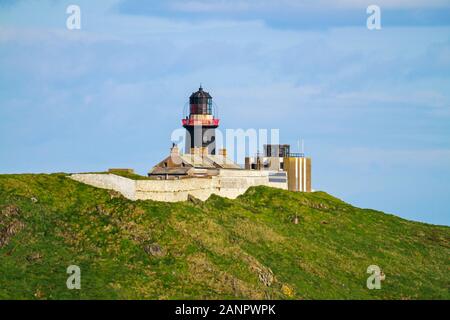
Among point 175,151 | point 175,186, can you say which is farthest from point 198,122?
point 175,186

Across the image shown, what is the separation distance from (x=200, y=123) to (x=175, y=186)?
26719 millimetres

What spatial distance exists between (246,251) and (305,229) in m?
14.0

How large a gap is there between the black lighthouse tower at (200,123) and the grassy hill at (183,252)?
53.8 ft

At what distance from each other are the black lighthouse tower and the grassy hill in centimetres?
1640

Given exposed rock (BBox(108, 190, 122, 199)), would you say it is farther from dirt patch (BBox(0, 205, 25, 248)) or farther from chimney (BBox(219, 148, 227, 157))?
chimney (BBox(219, 148, 227, 157))

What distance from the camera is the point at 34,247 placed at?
93.2 m

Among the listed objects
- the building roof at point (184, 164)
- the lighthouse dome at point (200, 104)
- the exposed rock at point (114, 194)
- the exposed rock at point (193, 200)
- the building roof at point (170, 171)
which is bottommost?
the exposed rock at point (114, 194)

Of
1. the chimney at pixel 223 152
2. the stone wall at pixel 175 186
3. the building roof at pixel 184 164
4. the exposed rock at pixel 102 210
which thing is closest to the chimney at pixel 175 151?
the building roof at pixel 184 164

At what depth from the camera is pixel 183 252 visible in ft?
315

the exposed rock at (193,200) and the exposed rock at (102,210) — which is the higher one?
the exposed rock at (193,200)

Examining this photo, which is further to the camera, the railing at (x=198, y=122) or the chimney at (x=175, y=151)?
the railing at (x=198, y=122)

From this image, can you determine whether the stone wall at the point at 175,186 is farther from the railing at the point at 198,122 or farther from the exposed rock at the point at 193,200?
the railing at the point at 198,122

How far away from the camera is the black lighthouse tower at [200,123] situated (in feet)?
435
